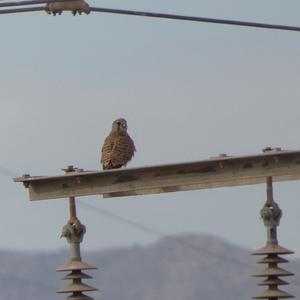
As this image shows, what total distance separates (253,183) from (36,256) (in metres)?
111

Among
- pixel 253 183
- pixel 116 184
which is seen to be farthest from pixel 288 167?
pixel 116 184

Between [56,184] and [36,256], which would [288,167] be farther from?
[36,256]

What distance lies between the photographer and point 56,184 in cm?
1995

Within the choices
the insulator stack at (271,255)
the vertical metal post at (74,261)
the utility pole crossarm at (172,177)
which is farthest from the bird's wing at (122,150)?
the insulator stack at (271,255)

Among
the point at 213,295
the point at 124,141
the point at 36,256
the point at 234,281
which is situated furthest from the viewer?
the point at 36,256

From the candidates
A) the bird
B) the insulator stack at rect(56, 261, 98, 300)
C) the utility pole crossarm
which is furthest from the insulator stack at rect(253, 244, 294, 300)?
the bird

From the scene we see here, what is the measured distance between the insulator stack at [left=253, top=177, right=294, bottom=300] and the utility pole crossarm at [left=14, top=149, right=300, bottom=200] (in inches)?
7.9

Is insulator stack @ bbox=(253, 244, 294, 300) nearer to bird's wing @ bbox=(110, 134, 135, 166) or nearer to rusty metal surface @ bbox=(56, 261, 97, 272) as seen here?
rusty metal surface @ bbox=(56, 261, 97, 272)

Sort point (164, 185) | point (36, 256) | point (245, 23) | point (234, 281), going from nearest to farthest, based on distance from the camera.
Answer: point (245, 23) < point (164, 185) < point (234, 281) < point (36, 256)

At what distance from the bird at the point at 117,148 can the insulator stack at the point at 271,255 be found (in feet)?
14.0

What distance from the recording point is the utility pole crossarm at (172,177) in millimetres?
18594

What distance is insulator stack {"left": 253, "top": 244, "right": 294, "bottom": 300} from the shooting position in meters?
18.7

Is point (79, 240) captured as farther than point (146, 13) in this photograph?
Yes

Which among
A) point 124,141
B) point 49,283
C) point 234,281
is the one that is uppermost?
point 49,283
